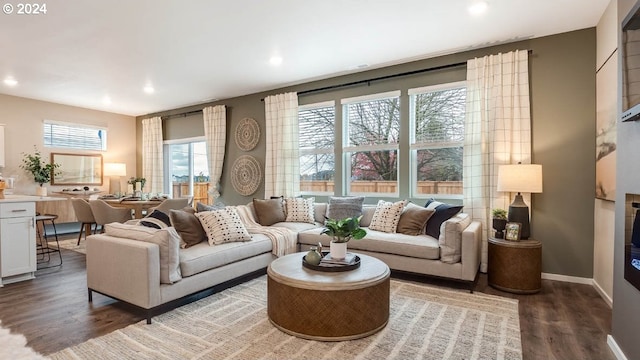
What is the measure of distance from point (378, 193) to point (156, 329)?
336 centimetres

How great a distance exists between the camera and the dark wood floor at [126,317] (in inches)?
89.1

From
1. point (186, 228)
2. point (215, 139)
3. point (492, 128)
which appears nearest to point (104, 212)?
point (215, 139)

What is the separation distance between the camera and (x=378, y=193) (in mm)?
4957

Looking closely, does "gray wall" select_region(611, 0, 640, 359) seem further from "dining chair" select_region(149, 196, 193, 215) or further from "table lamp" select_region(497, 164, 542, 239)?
"dining chair" select_region(149, 196, 193, 215)

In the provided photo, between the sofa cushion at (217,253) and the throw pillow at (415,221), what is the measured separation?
63.0 inches

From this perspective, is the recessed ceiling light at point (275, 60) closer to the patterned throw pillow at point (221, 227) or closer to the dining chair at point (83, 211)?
the patterned throw pillow at point (221, 227)

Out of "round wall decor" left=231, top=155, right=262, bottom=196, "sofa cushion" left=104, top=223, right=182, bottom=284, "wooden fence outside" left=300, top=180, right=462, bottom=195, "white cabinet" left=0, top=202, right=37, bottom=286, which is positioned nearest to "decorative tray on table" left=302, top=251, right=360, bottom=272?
"sofa cushion" left=104, top=223, right=182, bottom=284

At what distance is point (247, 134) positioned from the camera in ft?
20.4

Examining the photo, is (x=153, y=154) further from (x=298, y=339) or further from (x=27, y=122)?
(x=298, y=339)

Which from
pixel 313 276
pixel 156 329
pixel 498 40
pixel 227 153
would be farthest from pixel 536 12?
pixel 227 153

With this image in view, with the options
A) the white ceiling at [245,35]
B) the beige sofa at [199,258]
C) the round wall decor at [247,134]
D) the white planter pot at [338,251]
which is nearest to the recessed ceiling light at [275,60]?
the white ceiling at [245,35]

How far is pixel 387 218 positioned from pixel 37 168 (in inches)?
265

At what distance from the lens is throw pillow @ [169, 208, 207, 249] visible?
335 centimetres

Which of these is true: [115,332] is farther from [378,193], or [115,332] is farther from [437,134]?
[437,134]
